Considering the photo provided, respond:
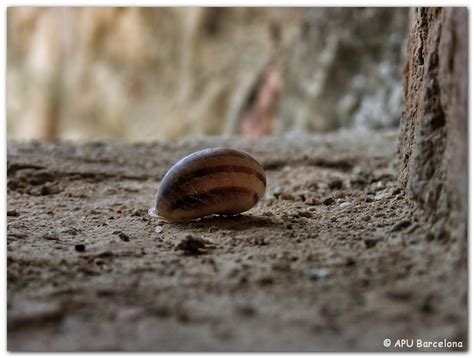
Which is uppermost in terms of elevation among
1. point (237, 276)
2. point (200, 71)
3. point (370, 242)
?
point (200, 71)

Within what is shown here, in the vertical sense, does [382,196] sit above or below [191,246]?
above

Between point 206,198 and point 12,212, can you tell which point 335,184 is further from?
point 12,212

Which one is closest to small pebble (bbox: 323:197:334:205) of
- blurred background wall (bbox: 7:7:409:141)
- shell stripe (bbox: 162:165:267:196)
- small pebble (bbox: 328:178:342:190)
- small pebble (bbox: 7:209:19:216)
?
small pebble (bbox: 328:178:342:190)

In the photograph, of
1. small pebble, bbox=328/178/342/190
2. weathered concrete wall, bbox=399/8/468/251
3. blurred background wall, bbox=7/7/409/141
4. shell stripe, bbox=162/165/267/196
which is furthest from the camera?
blurred background wall, bbox=7/7/409/141

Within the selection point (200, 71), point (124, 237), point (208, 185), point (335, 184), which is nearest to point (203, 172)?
point (208, 185)

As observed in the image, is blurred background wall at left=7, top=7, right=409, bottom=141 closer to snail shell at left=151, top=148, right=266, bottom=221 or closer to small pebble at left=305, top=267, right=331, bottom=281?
snail shell at left=151, top=148, right=266, bottom=221

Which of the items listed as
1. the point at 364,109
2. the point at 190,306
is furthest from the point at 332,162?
the point at 364,109

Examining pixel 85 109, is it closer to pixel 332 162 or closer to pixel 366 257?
pixel 332 162

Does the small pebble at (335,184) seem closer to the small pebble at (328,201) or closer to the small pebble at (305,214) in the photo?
the small pebble at (328,201)
